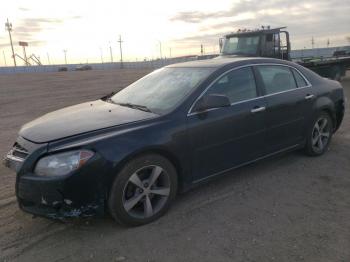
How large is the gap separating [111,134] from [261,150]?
2.20 meters

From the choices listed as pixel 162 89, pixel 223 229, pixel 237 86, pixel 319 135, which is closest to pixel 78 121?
pixel 162 89

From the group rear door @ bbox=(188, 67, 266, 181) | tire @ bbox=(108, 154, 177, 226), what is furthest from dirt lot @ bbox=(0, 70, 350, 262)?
rear door @ bbox=(188, 67, 266, 181)

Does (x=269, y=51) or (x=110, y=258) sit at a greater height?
(x=269, y=51)

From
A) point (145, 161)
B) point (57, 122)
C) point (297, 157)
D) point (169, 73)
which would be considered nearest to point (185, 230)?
point (145, 161)

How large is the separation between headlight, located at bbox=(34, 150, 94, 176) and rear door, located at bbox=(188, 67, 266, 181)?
49.5 inches

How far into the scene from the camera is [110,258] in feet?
11.6

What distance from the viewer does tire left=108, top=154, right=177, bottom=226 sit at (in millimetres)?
3906

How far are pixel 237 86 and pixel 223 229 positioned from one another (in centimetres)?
191

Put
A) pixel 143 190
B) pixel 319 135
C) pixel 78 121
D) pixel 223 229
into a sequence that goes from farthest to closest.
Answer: pixel 319 135 → pixel 78 121 → pixel 143 190 → pixel 223 229

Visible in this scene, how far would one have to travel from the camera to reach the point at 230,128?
4.77 m

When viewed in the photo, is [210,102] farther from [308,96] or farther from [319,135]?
[319,135]

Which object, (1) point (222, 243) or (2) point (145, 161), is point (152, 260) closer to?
(1) point (222, 243)

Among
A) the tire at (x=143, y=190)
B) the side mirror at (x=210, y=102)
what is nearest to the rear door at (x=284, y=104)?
the side mirror at (x=210, y=102)

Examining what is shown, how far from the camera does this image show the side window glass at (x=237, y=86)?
191 inches
